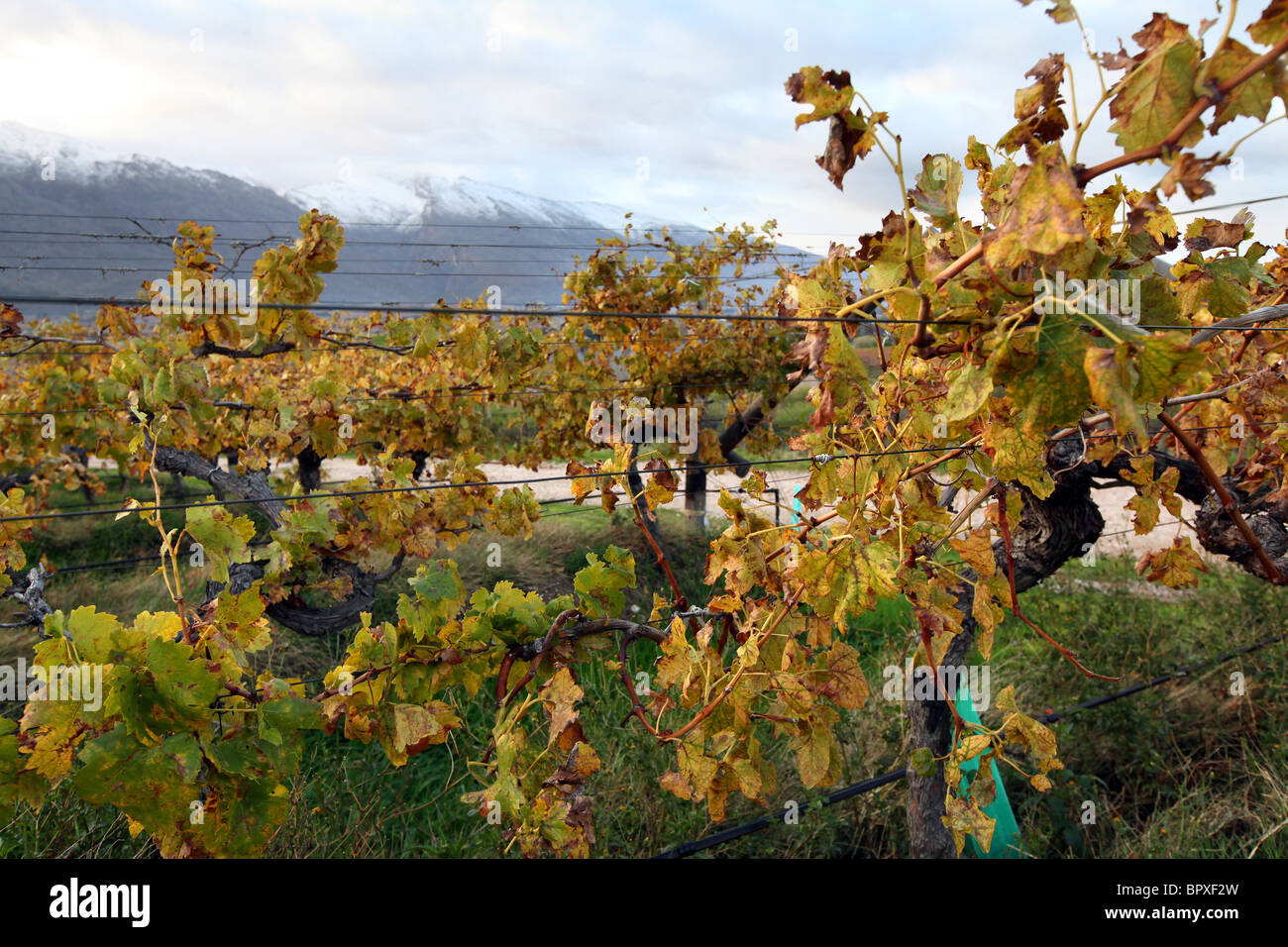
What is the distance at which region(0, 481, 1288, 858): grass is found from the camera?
3.04m

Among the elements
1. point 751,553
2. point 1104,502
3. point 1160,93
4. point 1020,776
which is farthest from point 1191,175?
point 1104,502

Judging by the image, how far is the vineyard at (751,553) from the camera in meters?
1.05

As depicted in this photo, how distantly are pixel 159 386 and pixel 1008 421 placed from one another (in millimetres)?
2512

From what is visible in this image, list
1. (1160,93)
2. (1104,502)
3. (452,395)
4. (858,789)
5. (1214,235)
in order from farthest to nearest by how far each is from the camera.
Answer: (1104,502) → (452,395) → (858,789) → (1214,235) → (1160,93)

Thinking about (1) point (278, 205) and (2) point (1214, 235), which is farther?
(1) point (278, 205)

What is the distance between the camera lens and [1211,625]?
4.83m

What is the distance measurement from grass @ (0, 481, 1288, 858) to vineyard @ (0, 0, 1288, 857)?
26mm

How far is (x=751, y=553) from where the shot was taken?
1406 mm

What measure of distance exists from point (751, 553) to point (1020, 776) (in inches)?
143

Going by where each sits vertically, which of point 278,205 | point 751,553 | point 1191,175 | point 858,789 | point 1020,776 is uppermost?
point 278,205

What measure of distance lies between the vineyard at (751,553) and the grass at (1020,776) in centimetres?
3

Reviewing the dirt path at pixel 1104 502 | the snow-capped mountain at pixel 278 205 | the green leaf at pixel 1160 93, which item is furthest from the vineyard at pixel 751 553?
the snow-capped mountain at pixel 278 205

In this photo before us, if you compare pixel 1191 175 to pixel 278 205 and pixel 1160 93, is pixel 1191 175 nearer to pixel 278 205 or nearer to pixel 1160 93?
pixel 1160 93
